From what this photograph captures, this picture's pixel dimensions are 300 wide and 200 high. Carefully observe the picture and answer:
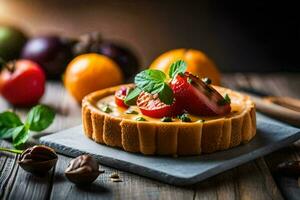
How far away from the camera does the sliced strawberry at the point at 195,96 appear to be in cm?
218

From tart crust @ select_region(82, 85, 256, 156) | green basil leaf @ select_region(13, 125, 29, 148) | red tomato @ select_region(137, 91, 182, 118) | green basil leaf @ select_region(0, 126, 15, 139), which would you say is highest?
red tomato @ select_region(137, 91, 182, 118)

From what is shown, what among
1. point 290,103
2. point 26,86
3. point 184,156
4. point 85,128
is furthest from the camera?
point 26,86

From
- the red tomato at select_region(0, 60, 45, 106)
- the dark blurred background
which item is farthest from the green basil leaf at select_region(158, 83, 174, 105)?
the dark blurred background

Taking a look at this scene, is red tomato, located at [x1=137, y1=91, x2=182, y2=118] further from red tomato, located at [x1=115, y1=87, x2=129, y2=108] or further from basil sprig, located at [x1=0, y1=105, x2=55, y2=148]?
basil sprig, located at [x1=0, y1=105, x2=55, y2=148]

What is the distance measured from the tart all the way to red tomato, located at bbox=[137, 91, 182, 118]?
0.5 inches

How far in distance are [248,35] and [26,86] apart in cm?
137

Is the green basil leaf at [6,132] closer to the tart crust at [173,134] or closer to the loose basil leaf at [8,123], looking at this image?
the loose basil leaf at [8,123]

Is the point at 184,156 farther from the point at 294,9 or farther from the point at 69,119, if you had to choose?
the point at 294,9

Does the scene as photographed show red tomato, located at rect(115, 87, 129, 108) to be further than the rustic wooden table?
Yes

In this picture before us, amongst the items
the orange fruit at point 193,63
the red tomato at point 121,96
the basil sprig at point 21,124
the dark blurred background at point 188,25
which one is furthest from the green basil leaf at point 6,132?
the dark blurred background at point 188,25

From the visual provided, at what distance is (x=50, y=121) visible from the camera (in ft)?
8.18

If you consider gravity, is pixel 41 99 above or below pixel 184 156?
below

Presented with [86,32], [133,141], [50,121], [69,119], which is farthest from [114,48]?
[133,141]

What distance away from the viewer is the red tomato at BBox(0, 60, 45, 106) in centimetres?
296
